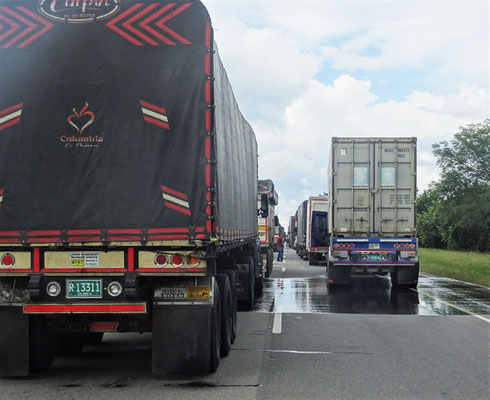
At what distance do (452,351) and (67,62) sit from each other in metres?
6.08

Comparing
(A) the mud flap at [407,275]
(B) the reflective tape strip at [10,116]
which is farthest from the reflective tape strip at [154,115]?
(A) the mud flap at [407,275]

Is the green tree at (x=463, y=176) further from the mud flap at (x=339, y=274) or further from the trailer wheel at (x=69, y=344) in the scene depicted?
the trailer wheel at (x=69, y=344)

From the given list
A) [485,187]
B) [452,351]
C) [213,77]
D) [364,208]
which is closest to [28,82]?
[213,77]

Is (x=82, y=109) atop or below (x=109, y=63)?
below

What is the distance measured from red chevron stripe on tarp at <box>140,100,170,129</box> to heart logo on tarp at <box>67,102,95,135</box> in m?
0.54

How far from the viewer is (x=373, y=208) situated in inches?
722

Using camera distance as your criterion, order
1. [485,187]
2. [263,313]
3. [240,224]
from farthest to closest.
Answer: [485,187] < [263,313] < [240,224]

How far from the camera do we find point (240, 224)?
442 inches

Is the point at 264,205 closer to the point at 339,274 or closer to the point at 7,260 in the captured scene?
the point at 339,274

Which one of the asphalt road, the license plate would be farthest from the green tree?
the license plate

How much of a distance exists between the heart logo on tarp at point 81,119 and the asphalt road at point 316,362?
266 centimetres

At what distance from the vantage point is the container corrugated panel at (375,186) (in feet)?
59.9

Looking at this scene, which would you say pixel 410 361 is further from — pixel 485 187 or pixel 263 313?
pixel 485 187

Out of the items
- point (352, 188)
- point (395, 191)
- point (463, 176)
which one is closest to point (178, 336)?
point (352, 188)
